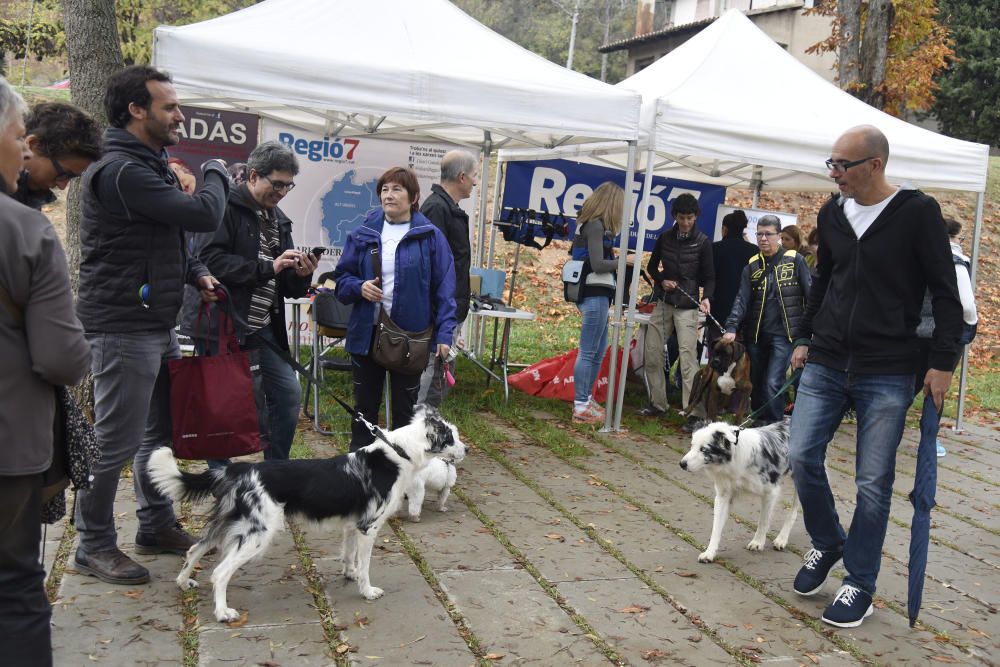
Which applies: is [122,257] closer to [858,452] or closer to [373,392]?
[373,392]

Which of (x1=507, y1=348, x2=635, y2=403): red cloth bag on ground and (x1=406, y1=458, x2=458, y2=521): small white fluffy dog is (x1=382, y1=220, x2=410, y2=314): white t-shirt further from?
(x1=507, y1=348, x2=635, y2=403): red cloth bag on ground

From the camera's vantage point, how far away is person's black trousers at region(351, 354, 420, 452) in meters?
4.86

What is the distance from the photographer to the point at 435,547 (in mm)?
4539

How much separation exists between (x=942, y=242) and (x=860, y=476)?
1064 millimetres

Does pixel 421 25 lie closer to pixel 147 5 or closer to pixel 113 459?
pixel 113 459

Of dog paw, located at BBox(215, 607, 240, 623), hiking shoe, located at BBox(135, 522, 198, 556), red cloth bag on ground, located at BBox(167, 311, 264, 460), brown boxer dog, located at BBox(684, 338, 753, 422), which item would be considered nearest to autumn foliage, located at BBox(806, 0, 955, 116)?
brown boxer dog, located at BBox(684, 338, 753, 422)

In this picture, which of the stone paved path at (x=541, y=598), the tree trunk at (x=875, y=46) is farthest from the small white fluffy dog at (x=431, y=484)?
the tree trunk at (x=875, y=46)

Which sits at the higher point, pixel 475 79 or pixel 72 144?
pixel 475 79

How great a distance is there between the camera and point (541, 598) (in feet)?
12.9

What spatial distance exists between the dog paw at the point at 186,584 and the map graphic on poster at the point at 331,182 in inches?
Answer: 207

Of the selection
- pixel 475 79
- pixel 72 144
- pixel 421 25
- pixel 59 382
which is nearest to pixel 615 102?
pixel 475 79

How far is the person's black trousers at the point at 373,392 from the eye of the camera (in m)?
4.86

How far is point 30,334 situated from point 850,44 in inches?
501

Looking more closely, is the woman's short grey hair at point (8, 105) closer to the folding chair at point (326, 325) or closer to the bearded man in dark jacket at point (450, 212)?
the bearded man in dark jacket at point (450, 212)
